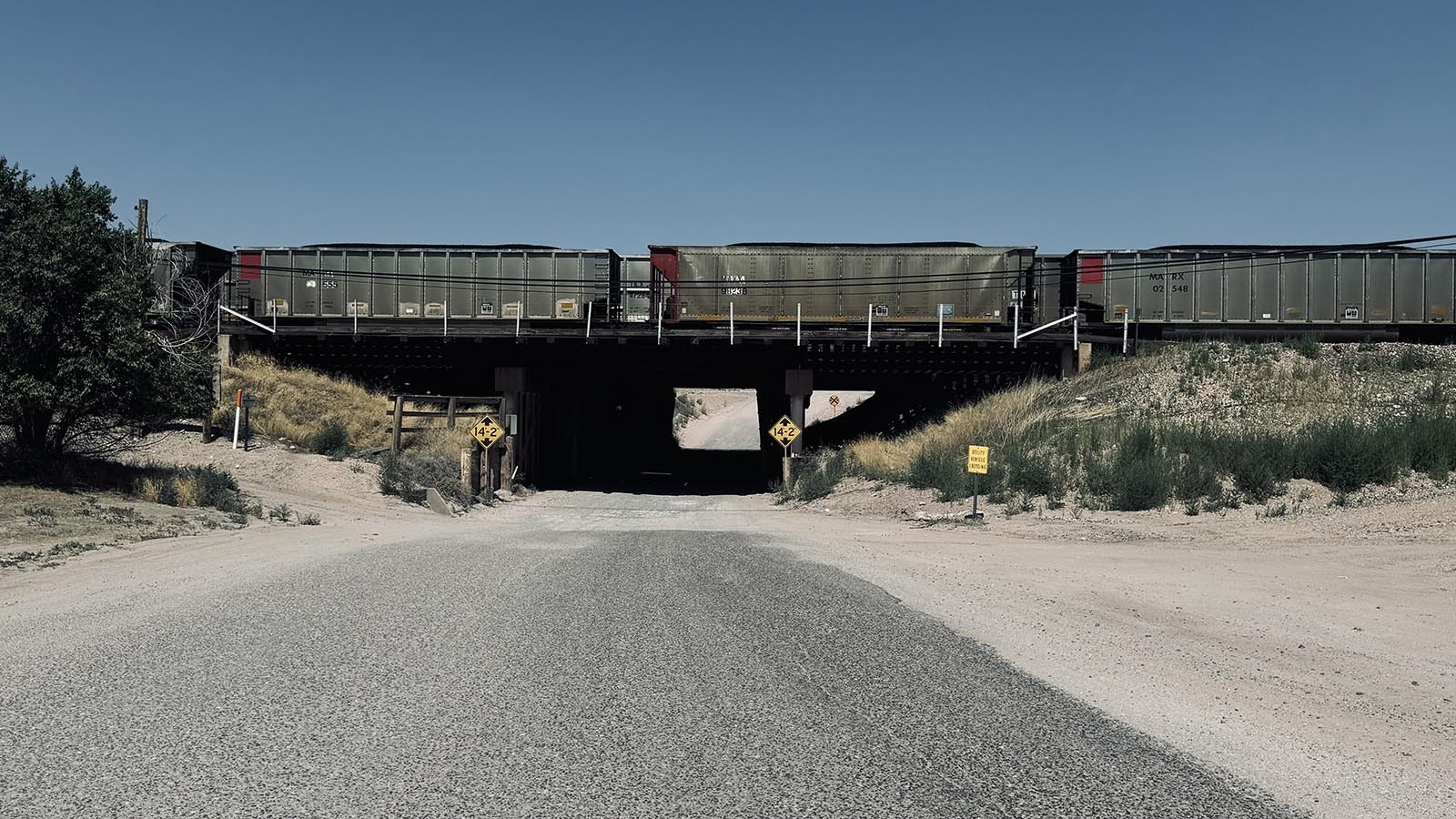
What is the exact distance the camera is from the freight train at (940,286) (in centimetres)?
3594

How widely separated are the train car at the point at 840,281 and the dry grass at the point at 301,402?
11.0 metres

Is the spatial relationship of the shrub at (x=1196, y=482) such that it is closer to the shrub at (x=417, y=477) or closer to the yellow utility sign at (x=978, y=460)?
the yellow utility sign at (x=978, y=460)

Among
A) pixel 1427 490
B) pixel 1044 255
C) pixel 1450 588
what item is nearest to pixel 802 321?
pixel 1044 255

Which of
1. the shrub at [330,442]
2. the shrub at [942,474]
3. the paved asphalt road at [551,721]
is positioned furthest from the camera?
the shrub at [330,442]

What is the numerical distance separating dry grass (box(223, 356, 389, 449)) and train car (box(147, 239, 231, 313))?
2.90 metres

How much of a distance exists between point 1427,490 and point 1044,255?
2040 centimetres

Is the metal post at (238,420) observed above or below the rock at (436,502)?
above

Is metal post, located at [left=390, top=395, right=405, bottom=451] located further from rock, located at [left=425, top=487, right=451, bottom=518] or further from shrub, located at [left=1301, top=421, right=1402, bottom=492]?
shrub, located at [left=1301, top=421, right=1402, bottom=492]

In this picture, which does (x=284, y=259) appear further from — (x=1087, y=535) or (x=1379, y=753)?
(x=1379, y=753)

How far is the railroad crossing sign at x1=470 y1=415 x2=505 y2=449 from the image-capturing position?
93.9 feet

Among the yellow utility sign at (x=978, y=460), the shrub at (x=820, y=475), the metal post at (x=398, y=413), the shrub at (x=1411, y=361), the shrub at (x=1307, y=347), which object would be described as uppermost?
the shrub at (x=1307, y=347)

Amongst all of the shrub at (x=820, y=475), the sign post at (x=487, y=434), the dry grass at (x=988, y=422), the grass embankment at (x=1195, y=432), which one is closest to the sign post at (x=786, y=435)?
the shrub at (x=820, y=475)

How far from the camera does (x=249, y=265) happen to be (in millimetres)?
38156

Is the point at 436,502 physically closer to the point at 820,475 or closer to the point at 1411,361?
the point at 820,475
